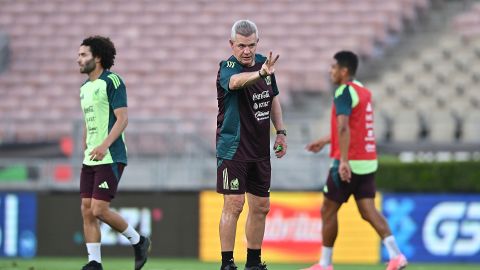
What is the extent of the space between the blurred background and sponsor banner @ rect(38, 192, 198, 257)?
0.02m

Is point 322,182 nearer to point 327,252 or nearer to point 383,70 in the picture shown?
point 327,252

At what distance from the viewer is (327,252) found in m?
11.2

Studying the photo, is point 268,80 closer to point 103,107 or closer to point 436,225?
point 103,107

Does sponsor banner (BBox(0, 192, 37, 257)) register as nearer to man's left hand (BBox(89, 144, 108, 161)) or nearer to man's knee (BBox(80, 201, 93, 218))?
man's knee (BBox(80, 201, 93, 218))

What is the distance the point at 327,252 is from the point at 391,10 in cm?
1212

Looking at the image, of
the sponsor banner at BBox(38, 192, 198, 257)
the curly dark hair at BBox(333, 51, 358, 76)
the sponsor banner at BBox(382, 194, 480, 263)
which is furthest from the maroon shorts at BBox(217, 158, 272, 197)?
the sponsor banner at BBox(38, 192, 198, 257)

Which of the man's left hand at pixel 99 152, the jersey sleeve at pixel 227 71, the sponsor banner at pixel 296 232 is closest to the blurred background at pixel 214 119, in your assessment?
the sponsor banner at pixel 296 232

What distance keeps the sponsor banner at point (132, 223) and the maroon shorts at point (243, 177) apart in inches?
244

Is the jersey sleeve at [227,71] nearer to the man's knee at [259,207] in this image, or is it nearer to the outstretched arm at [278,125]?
the outstretched arm at [278,125]

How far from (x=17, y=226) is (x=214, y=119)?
155 inches

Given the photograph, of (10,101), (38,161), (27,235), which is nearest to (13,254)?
(27,235)

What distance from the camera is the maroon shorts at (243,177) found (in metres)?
9.23

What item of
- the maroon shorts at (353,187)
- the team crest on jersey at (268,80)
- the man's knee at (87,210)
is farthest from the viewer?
the maroon shorts at (353,187)

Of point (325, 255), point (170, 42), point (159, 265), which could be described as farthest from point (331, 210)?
point (170, 42)
